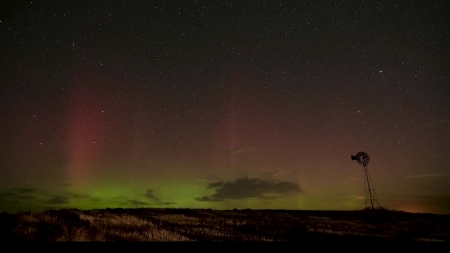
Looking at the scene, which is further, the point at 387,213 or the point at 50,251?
the point at 387,213

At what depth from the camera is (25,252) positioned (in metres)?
4.11

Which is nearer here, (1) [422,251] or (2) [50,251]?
(2) [50,251]

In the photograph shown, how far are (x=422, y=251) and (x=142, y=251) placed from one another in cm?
388

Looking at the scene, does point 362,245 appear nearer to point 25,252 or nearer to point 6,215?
point 25,252

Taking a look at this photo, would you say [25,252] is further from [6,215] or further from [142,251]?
[6,215]

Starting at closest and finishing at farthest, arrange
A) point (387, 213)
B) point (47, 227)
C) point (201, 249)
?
1. point (201, 249)
2. point (47, 227)
3. point (387, 213)

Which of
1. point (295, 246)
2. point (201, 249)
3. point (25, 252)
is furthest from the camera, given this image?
point (295, 246)

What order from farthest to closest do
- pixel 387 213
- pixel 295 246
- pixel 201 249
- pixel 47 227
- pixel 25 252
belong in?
pixel 387 213, pixel 47 227, pixel 295 246, pixel 201 249, pixel 25 252

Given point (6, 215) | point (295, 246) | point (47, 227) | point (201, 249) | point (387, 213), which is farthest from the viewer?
point (387, 213)

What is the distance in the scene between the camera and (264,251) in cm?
477

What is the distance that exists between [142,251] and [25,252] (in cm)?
140

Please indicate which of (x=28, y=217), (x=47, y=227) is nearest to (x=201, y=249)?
(x=47, y=227)

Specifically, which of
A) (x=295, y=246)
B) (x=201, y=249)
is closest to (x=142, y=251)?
(x=201, y=249)

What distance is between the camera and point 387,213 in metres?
45.2
